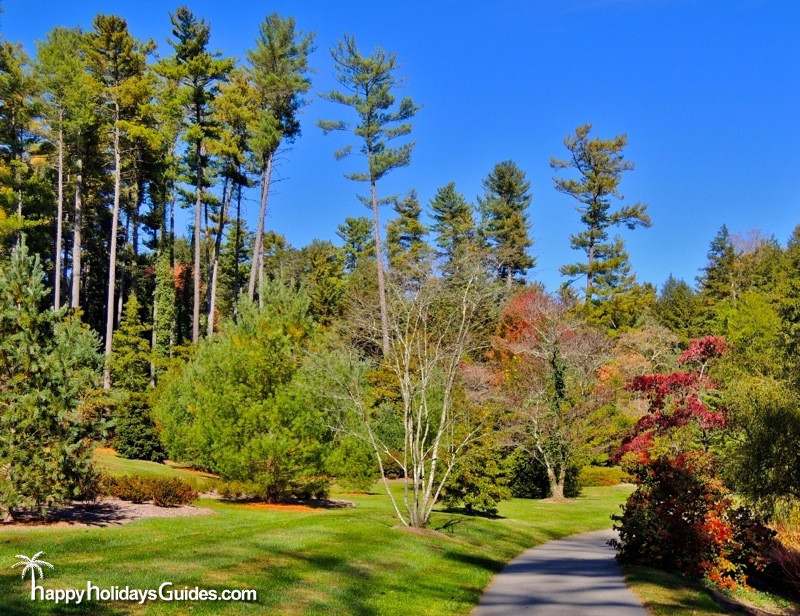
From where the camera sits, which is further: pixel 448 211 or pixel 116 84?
pixel 448 211

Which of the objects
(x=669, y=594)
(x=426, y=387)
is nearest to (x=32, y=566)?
(x=669, y=594)

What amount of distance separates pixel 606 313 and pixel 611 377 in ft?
41.0

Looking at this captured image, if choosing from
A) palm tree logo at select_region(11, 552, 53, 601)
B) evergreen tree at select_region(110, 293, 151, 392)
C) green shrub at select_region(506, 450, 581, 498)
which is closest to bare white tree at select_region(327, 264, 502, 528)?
palm tree logo at select_region(11, 552, 53, 601)

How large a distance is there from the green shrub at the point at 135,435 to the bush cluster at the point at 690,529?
76.2 feet

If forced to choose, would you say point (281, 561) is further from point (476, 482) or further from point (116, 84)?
point (116, 84)

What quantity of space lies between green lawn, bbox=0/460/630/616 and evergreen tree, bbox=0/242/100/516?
0.97 metres

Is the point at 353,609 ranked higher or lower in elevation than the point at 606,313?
lower

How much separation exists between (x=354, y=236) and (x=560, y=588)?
6065cm

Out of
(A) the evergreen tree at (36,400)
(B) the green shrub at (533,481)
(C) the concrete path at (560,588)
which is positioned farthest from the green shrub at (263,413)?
(B) the green shrub at (533,481)

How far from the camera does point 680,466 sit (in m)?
13.9

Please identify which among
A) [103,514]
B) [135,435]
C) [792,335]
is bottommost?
[103,514]

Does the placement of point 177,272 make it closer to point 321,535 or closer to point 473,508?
point 473,508

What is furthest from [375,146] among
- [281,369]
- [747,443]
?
→ [747,443]

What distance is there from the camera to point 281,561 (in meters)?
10.3
